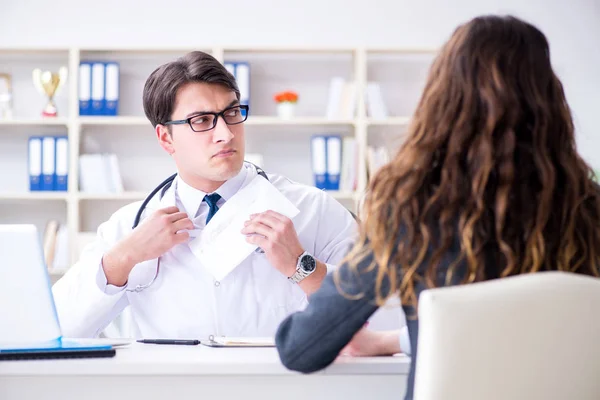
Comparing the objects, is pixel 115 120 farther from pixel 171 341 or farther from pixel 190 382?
pixel 190 382

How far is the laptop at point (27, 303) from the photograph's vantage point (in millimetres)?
1407

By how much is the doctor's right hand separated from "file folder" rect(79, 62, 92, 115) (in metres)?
2.54

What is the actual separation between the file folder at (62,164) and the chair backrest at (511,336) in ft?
11.5

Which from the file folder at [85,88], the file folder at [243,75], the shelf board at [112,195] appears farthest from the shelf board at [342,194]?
the file folder at [85,88]

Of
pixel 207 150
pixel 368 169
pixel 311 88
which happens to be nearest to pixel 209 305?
pixel 207 150

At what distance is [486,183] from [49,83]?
11.9 feet

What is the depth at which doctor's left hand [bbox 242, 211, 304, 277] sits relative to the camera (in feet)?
5.89

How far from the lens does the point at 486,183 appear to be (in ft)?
3.67

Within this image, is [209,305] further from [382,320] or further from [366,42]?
[366,42]

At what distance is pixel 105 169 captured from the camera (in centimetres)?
428

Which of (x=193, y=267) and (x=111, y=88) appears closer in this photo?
(x=193, y=267)

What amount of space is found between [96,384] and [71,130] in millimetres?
3048

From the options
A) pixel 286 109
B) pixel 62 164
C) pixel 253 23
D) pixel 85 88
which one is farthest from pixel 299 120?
pixel 62 164

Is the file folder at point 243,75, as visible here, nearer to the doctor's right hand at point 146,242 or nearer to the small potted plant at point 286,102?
the small potted plant at point 286,102
